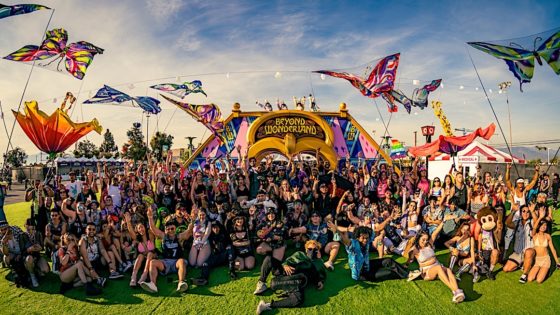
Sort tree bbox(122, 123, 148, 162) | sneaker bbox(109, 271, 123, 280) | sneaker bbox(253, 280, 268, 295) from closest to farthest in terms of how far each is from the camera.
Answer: sneaker bbox(253, 280, 268, 295) < sneaker bbox(109, 271, 123, 280) < tree bbox(122, 123, 148, 162)

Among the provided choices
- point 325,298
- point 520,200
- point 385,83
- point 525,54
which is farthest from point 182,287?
point 385,83

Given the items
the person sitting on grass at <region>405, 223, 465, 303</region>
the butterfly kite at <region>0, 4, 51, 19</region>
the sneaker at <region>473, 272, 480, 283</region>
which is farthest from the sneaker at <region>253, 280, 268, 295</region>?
the butterfly kite at <region>0, 4, 51, 19</region>

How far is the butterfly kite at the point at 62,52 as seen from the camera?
691cm

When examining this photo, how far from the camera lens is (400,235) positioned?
648 centimetres

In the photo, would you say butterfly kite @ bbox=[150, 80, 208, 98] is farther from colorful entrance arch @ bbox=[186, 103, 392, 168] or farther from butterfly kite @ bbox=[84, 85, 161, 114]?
colorful entrance arch @ bbox=[186, 103, 392, 168]

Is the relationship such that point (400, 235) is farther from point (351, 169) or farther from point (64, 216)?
point (64, 216)

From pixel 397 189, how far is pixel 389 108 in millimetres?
5013

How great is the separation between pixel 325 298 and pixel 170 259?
2734mm

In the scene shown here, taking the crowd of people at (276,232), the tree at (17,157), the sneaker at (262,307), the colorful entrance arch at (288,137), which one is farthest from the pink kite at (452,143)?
the tree at (17,157)

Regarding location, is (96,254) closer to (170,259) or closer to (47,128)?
(170,259)

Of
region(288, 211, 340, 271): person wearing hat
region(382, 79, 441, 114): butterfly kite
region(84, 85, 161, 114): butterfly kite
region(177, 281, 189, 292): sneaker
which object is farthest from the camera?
region(382, 79, 441, 114): butterfly kite

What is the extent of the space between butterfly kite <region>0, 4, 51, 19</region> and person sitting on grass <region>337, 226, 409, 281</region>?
6923 millimetres

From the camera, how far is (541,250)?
5141mm

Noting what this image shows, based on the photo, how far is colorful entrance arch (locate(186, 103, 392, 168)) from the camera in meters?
14.6
